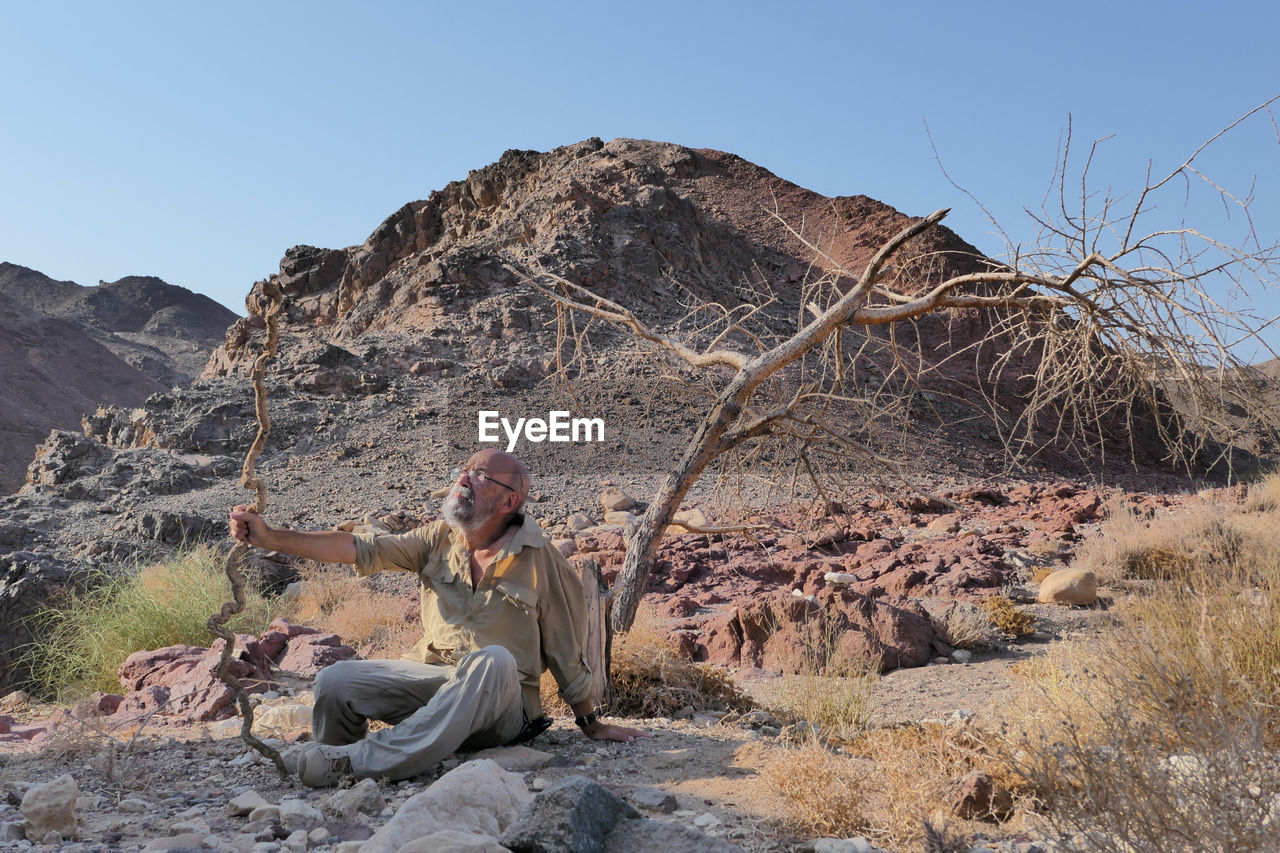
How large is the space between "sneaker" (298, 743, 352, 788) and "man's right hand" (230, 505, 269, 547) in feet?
2.64

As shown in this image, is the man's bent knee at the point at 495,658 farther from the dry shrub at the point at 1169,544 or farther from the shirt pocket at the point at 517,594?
the dry shrub at the point at 1169,544

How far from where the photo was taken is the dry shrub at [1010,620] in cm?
697

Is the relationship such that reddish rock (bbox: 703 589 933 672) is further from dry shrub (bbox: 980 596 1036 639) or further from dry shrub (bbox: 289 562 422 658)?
dry shrub (bbox: 289 562 422 658)

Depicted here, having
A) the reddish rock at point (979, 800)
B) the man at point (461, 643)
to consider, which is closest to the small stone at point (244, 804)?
the man at point (461, 643)

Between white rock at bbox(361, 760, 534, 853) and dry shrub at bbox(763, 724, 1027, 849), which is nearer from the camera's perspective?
white rock at bbox(361, 760, 534, 853)

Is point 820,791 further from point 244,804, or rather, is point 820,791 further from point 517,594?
point 244,804

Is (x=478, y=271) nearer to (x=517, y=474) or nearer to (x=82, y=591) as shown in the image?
(x=82, y=591)

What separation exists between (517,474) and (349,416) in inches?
770

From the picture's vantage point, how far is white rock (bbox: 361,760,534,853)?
2447 mm

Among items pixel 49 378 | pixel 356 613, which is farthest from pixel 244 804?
pixel 49 378

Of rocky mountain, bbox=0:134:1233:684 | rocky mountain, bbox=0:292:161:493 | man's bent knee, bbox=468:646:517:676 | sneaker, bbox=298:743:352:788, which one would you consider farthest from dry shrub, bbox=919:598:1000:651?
rocky mountain, bbox=0:292:161:493

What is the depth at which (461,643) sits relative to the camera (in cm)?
379

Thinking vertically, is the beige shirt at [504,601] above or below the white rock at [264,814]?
above

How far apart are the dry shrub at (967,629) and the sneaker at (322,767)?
4541 mm
